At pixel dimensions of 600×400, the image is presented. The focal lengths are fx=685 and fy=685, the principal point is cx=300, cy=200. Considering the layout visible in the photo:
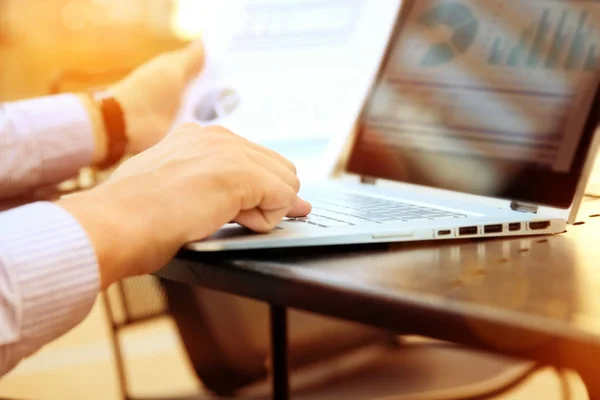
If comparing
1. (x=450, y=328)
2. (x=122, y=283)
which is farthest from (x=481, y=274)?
(x=122, y=283)

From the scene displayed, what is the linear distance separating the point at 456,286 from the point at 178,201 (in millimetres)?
213

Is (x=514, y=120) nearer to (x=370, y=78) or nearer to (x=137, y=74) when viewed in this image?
(x=370, y=78)

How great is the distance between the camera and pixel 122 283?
1.25 m

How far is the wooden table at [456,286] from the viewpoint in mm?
344

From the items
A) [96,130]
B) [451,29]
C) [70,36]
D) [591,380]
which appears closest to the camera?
[591,380]

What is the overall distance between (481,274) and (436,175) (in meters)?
0.31

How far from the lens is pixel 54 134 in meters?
0.89

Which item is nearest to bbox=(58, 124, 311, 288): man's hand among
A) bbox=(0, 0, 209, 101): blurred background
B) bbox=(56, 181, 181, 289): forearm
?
bbox=(56, 181, 181, 289): forearm

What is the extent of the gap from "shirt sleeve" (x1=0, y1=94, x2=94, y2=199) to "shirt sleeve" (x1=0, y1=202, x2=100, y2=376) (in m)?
0.40

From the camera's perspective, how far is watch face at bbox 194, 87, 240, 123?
0.96 meters

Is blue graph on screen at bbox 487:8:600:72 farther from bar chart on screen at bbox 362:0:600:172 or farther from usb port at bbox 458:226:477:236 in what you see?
usb port at bbox 458:226:477:236

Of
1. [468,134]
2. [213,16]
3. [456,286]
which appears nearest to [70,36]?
[213,16]

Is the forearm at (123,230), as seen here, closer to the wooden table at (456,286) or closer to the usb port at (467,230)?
the wooden table at (456,286)

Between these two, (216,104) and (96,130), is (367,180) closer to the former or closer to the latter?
(216,104)
